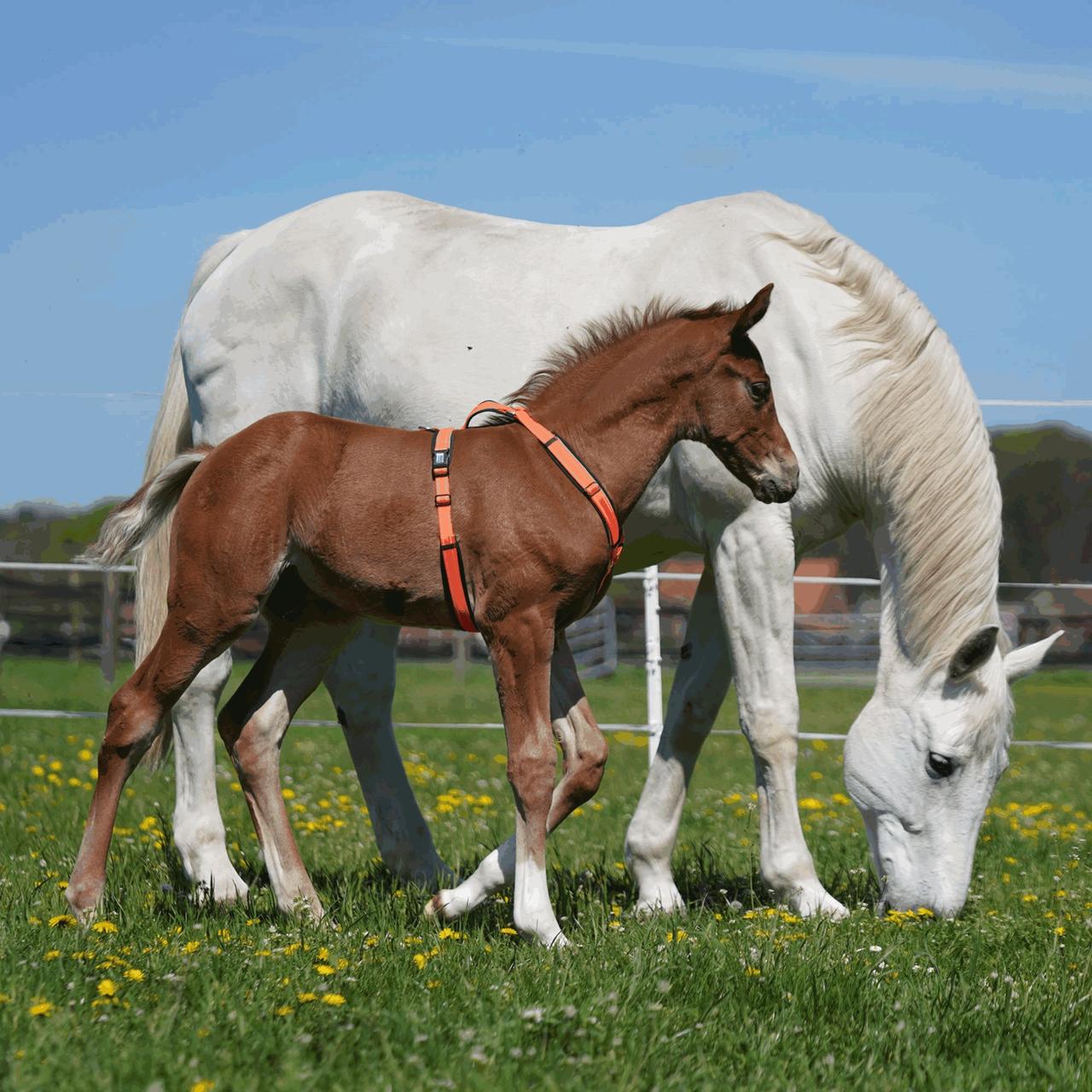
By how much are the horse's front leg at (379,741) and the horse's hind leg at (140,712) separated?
1336 mm

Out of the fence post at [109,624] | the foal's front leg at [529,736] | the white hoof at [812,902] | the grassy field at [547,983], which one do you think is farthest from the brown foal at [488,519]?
the fence post at [109,624]

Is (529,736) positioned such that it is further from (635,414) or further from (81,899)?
(81,899)

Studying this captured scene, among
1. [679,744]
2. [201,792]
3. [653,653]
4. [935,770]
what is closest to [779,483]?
[935,770]

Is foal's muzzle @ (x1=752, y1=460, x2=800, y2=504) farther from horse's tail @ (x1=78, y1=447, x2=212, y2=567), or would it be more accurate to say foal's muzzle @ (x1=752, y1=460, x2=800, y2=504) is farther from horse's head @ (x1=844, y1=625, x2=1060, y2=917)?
horse's tail @ (x1=78, y1=447, x2=212, y2=567)

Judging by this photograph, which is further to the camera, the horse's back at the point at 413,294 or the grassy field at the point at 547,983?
the horse's back at the point at 413,294

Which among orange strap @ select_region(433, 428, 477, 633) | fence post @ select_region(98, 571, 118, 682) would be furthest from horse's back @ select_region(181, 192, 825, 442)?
fence post @ select_region(98, 571, 118, 682)

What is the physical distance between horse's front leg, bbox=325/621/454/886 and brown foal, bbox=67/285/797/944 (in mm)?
1322

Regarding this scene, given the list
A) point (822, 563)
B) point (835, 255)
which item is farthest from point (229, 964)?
point (822, 563)

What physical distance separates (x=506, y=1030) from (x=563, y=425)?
1.83m

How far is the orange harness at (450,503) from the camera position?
3857 millimetres

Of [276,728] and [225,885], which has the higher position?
[276,728]

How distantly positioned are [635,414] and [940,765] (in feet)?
5.38

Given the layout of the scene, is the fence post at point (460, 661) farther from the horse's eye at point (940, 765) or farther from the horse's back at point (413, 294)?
the horse's eye at point (940, 765)

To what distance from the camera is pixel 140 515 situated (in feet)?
13.8
